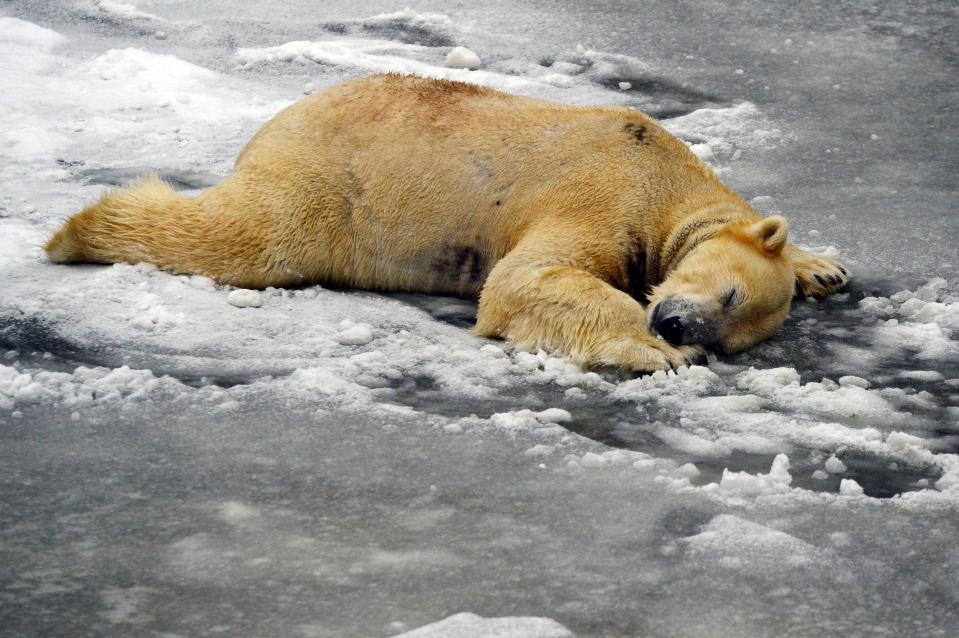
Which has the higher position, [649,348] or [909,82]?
[909,82]

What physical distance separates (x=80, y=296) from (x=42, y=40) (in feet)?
16.0

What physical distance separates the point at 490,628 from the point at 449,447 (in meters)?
1.12

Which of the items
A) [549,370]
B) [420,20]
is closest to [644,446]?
[549,370]

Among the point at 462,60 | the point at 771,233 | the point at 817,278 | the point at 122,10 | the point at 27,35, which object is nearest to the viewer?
the point at 771,233

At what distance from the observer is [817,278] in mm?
5664

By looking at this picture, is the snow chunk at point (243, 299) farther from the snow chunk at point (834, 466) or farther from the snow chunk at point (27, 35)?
the snow chunk at point (27, 35)

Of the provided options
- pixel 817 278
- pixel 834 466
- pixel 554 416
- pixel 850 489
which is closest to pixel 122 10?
pixel 817 278

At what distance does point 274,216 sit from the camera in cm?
548

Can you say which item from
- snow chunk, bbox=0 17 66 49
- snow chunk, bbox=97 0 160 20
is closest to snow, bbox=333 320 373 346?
snow chunk, bbox=0 17 66 49

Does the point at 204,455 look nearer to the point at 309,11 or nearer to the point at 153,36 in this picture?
the point at 153,36

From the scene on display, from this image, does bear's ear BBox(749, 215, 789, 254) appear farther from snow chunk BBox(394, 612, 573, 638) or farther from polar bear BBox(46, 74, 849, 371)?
snow chunk BBox(394, 612, 573, 638)

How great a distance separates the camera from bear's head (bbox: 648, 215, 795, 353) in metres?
4.88

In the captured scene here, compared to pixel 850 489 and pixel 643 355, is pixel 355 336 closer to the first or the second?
pixel 643 355

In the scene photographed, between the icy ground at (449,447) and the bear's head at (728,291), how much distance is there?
6.2 inches
